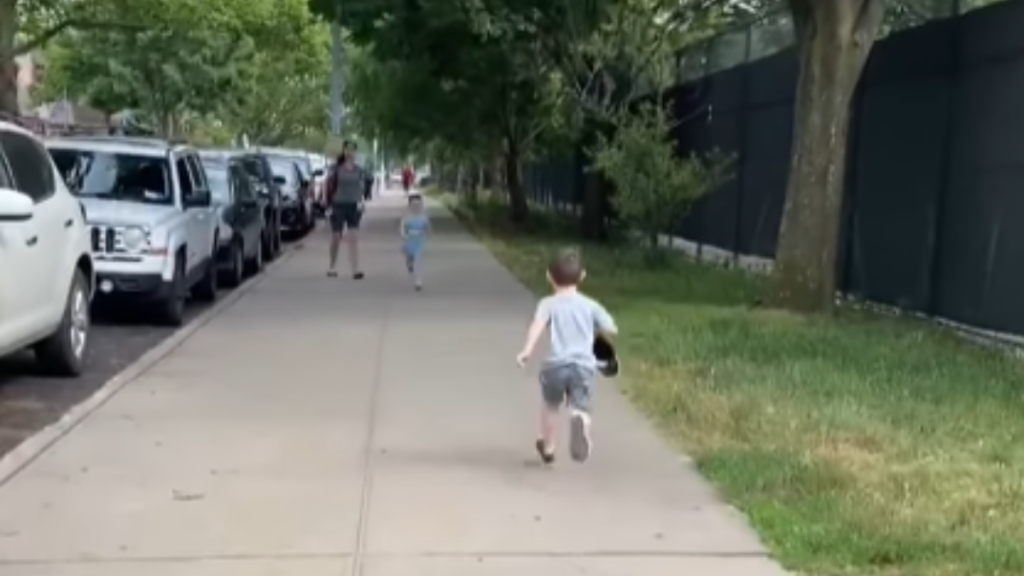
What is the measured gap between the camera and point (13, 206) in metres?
9.37

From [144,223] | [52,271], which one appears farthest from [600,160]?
[52,271]

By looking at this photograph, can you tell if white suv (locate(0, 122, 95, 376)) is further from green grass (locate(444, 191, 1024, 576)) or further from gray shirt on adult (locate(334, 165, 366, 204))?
gray shirt on adult (locate(334, 165, 366, 204))

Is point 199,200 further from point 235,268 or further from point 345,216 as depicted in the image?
point 345,216

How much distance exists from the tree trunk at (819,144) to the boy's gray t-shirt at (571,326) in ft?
24.8

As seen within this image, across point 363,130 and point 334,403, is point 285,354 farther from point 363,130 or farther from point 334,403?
point 363,130

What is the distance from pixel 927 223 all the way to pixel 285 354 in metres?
6.37

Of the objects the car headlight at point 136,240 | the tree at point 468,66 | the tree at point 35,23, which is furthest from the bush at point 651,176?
the tree at point 35,23

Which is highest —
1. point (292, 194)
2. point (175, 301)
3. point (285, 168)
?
point (285, 168)

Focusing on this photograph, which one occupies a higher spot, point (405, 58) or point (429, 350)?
point (405, 58)

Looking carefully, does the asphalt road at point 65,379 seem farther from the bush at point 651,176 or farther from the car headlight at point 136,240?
the bush at point 651,176

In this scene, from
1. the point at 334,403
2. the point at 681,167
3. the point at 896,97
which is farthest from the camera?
the point at 681,167

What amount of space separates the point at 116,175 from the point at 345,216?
17.6 feet

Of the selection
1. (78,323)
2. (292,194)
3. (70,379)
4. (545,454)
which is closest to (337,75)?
(292,194)

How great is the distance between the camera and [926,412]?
9.48m
